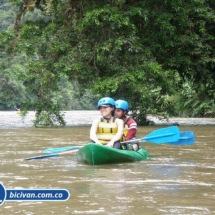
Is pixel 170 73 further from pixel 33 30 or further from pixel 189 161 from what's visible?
pixel 189 161

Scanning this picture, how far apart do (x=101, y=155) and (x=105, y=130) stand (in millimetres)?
713

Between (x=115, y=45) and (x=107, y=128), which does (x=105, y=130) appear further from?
(x=115, y=45)

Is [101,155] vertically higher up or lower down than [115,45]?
lower down

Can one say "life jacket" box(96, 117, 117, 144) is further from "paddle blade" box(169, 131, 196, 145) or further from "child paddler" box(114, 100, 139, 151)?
"paddle blade" box(169, 131, 196, 145)

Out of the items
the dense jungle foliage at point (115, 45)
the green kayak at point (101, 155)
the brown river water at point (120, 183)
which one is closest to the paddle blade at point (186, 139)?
the brown river water at point (120, 183)

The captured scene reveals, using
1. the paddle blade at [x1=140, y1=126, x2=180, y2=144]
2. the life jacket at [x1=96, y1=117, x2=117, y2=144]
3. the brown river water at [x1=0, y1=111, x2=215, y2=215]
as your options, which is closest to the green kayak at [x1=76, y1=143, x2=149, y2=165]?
the brown river water at [x1=0, y1=111, x2=215, y2=215]

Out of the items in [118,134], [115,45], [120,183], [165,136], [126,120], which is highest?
[115,45]

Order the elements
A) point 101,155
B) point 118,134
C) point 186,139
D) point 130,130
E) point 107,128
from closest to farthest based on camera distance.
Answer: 1. point 101,155
2. point 118,134
3. point 107,128
4. point 130,130
5. point 186,139

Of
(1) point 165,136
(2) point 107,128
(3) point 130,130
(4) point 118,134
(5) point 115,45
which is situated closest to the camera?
(4) point 118,134

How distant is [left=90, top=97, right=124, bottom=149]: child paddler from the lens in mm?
9398

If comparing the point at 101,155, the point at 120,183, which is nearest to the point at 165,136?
the point at 101,155

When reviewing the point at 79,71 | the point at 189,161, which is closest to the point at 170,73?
the point at 79,71

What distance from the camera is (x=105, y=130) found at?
9.55m

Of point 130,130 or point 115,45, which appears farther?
point 115,45
